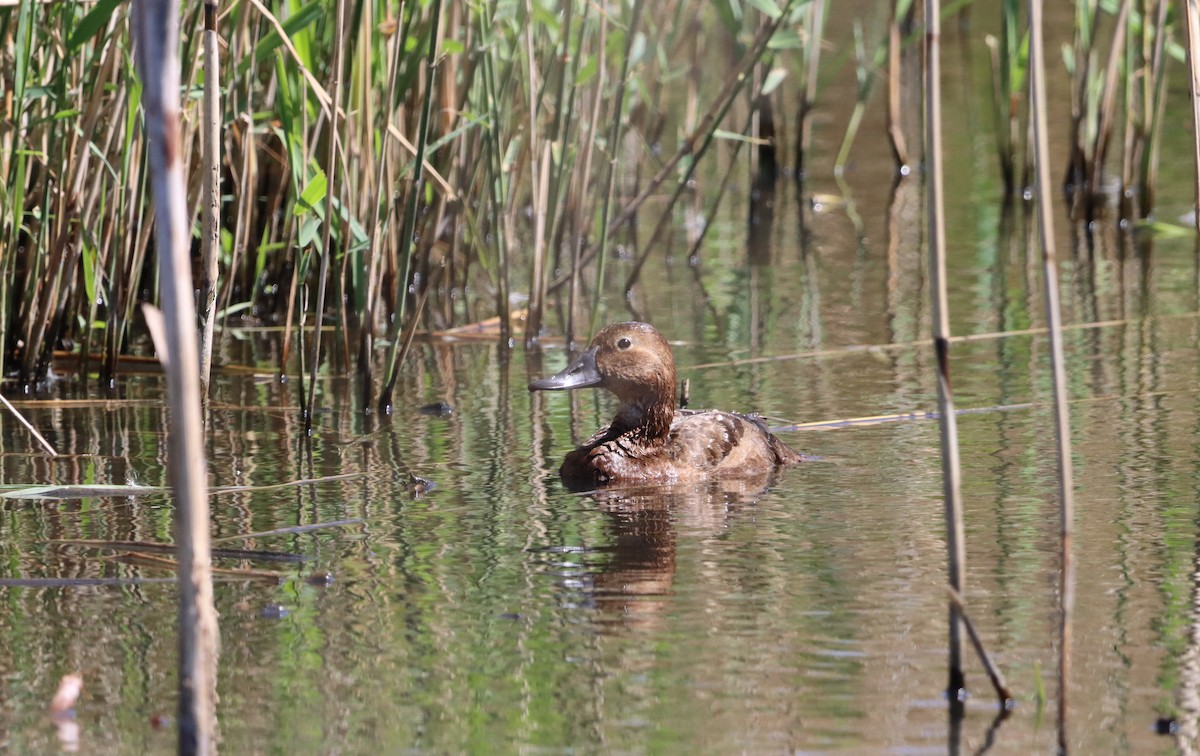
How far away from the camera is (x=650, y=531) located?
4.76 m

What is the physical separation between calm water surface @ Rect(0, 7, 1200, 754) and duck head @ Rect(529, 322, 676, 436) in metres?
0.27

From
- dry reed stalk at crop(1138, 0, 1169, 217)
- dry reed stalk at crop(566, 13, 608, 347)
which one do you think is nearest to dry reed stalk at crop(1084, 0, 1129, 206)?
dry reed stalk at crop(1138, 0, 1169, 217)

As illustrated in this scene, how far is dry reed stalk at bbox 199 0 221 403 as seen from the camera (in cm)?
448

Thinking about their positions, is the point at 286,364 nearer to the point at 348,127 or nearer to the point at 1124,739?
the point at 348,127

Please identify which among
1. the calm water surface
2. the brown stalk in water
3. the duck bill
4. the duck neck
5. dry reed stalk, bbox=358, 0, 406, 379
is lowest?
the calm water surface

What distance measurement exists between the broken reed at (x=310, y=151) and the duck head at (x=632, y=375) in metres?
0.66

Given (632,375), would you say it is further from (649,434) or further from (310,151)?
(310,151)

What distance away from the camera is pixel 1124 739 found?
311 centimetres

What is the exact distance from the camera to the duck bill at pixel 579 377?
5777 mm

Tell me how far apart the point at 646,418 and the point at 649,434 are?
5 centimetres

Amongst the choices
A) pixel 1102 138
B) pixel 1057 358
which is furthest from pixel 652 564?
pixel 1102 138

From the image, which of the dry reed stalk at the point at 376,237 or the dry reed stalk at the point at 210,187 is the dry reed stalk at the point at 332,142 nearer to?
the dry reed stalk at the point at 376,237

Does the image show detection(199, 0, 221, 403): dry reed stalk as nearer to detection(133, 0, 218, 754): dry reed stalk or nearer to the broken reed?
the broken reed

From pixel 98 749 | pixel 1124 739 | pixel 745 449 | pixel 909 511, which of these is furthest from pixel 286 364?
pixel 1124 739
